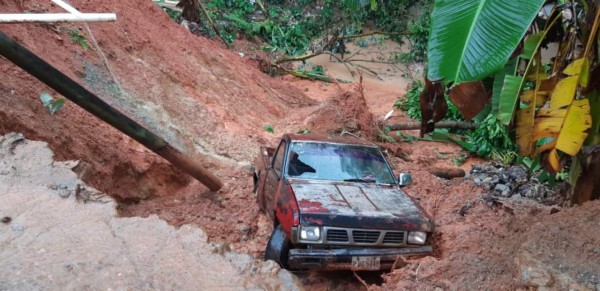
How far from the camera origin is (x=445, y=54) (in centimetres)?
365

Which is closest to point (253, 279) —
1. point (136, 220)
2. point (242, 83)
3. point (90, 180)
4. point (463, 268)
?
point (136, 220)

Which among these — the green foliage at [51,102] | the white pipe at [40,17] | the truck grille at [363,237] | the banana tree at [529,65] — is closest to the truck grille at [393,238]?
the truck grille at [363,237]

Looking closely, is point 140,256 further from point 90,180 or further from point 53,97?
point 53,97

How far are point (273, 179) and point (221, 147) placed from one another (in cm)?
488

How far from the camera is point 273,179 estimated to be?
7.08 meters

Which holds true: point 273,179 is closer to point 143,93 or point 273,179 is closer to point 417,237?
point 417,237

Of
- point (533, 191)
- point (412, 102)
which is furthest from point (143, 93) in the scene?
point (412, 102)

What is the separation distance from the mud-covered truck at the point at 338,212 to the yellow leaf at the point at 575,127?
2.00 metres

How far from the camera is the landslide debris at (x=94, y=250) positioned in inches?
164

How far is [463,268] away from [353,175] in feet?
7.32

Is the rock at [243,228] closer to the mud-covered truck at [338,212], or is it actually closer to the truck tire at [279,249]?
the mud-covered truck at [338,212]

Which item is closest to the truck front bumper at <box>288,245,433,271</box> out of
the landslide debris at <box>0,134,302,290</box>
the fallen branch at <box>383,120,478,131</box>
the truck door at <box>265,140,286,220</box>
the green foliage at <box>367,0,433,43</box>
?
the landslide debris at <box>0,134,302,290</box>

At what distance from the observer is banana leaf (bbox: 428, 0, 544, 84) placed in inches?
138

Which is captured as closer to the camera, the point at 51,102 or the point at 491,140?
the point at 51,102
